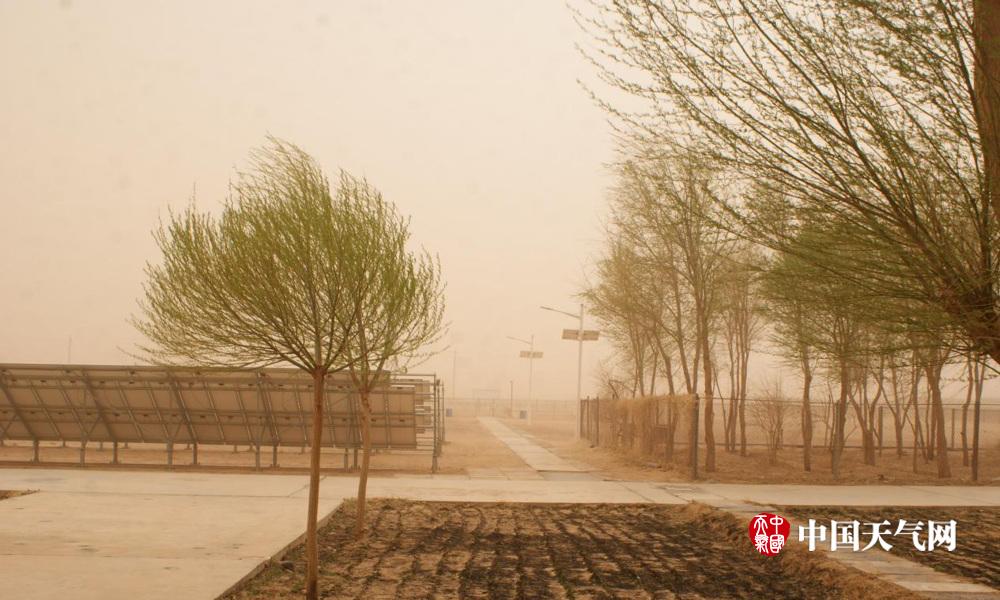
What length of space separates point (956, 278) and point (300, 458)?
18952mm

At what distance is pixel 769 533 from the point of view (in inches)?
413

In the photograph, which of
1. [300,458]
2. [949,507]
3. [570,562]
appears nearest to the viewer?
[570,562]

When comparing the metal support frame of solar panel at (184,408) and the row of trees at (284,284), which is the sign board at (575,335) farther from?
the row of trees at (284,284)

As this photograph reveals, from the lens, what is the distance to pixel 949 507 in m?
14.4

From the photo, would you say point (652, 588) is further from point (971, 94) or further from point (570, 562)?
point (971, 94)

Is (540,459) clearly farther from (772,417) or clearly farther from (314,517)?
(314,517)

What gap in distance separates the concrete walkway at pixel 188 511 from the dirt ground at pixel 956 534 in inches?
45.0

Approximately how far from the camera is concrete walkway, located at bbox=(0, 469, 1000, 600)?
25.4 ft

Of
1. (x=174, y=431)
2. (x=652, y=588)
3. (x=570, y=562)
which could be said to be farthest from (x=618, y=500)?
(x=174, y=431)

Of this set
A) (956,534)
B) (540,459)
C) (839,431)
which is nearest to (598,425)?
(540,459)

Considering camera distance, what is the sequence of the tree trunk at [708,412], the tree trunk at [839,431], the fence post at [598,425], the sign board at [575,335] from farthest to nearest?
the sign board at [575,335]
the fence post at [598,425]
the tree trunk at [708,412]
the tree trunk at [839,431]

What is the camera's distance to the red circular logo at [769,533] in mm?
9998

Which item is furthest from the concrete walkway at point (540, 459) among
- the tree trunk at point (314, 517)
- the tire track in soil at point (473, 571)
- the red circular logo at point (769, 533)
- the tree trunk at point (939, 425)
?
the tree trunk at point (314, 517)

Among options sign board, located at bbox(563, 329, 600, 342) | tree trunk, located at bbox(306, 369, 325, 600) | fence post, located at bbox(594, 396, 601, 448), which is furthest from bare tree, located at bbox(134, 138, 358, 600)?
sign board, located at bbox(563, 329, 600, 342)
